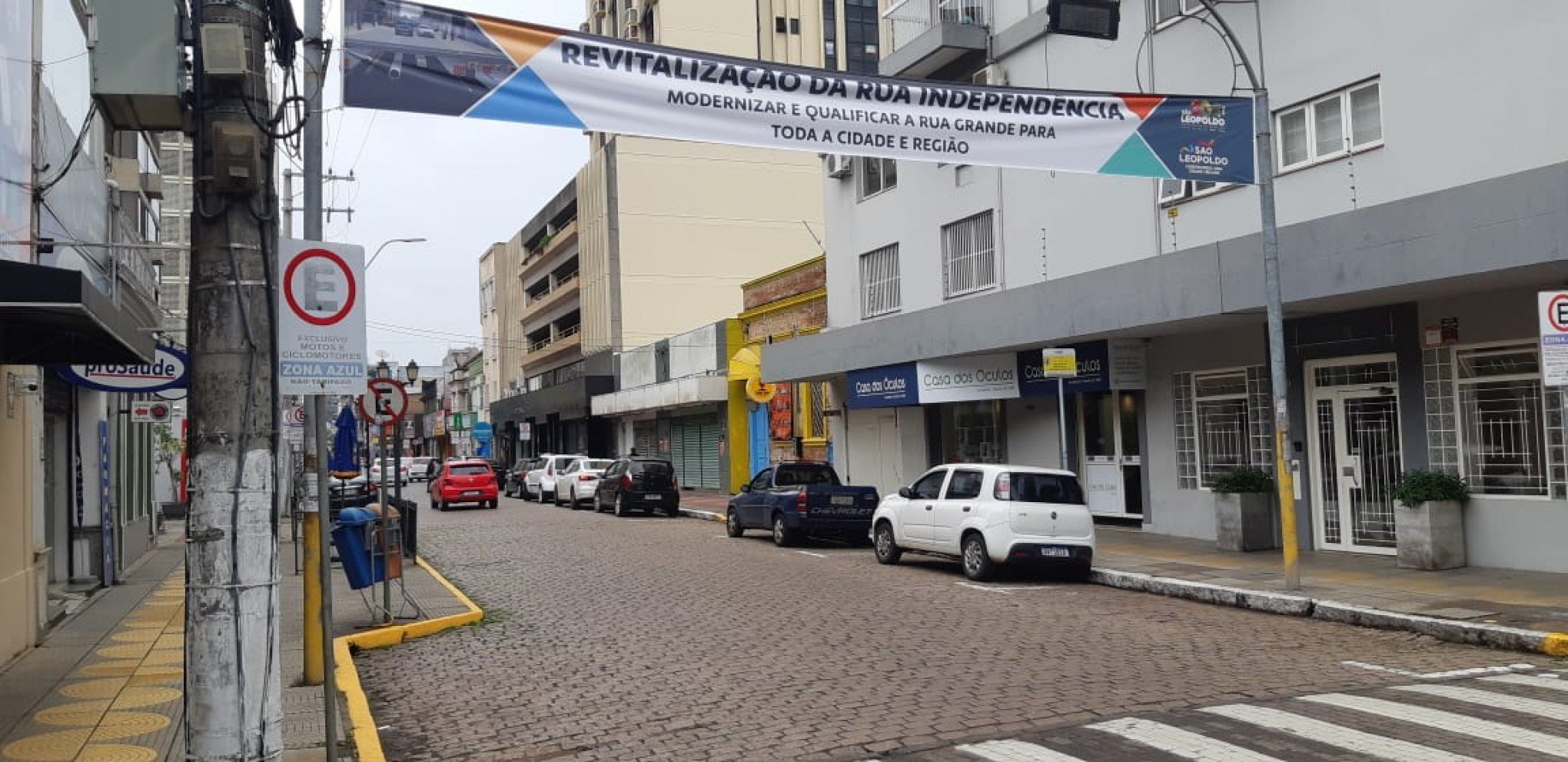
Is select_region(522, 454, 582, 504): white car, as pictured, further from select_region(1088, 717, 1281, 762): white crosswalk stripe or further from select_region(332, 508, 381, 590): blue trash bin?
select_region(1088, 717, 1281, 762): white crosswalk stripe

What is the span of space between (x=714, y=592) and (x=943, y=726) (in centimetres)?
784

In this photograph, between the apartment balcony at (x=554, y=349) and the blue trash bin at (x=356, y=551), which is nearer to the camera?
the blue trash bin at (x=356, y=551)

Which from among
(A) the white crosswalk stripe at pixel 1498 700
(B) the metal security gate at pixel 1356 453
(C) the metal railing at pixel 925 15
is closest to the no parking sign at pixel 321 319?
(A) the white crosswalk stripe at pixel 1498 700

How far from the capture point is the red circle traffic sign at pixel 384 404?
48.9 feet

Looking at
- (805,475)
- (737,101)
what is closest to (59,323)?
(737,101)

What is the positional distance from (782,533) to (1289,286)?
9.99m

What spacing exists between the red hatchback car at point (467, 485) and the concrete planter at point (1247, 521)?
2579 cm

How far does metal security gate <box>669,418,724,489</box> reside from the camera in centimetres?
4156

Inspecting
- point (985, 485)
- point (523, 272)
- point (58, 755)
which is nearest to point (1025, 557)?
point (985, 485)

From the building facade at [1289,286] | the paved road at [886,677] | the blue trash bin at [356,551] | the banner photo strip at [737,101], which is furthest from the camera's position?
the building facade at [1289,286]

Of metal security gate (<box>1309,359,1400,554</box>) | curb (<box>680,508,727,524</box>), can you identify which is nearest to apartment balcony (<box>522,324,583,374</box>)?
curb (<box>680,508,727,524</box>)

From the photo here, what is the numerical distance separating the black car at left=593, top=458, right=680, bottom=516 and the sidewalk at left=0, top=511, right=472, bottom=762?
14868 mm

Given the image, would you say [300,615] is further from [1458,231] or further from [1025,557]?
[1458,231]

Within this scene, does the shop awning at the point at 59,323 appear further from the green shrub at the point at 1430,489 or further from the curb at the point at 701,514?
the curb at the point at 701,514
